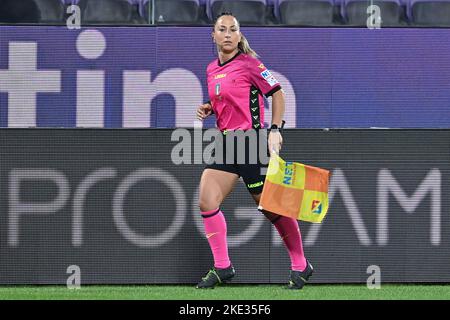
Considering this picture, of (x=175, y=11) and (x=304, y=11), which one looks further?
(x=304, y=11)

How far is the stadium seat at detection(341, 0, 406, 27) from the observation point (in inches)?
380

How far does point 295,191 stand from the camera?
6.62 metres

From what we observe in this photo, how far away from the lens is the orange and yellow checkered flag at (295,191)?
6543mm

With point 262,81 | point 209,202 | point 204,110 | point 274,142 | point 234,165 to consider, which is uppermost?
point 262,81

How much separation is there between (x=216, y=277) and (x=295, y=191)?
2.37 ft

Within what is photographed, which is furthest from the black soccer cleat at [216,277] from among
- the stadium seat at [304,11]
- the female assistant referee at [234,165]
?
the stadium seat at [304,11]

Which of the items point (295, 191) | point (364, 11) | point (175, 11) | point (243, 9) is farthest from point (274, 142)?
point (364, 11)

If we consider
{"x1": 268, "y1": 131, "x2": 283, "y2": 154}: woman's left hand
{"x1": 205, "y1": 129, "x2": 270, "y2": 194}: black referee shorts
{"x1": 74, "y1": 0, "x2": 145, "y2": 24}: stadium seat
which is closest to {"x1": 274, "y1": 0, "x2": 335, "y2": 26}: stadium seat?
{"x1": 74, "y1": 0, "x2": 145, "y2": 24}: stadium seat

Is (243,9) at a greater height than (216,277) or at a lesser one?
greater

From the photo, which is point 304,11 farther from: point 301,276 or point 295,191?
point 301,276

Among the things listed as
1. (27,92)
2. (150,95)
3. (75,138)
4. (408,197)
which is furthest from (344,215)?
(27,92)

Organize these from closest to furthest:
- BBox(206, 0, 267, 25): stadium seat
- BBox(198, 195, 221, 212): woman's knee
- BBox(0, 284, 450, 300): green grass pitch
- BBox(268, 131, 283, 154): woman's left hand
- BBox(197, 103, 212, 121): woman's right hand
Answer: BBox(0, 284, 450, 300): green grass pitch → BBox(268, 131, 283, 154): woman's left hand → BBox(198, 195, 221, 212): woman's knee → BBox(197, 103, 212, 121): woman's right hand → BBox(206, 0, 267, 25): stadium seat

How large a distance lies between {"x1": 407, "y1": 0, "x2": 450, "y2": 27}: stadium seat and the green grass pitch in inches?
131

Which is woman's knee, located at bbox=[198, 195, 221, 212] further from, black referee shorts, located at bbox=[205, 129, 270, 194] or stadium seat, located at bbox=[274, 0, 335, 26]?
stadium seat, located at bbox=[274, 0, 335, 26]
